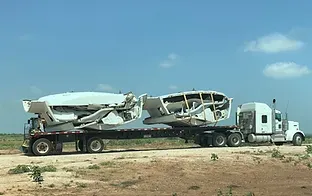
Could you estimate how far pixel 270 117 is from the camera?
3972cm

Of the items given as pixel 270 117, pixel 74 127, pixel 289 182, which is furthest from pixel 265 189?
pixel 270 117

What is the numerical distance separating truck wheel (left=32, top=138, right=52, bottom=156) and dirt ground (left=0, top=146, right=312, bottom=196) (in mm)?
4940

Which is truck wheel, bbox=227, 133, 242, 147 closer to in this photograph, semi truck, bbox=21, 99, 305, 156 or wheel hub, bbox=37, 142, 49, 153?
semi truck, bbox=21, 99, 305, 156

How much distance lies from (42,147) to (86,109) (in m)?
3.87

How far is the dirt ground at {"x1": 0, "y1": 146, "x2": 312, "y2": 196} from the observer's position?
1719cm

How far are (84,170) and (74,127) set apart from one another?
11.9 m

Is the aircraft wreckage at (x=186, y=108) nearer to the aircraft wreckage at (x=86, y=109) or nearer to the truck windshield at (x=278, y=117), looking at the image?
the aircraft wreckage at (x=86, y=109)

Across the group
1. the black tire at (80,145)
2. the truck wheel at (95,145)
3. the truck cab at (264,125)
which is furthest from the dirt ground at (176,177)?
the truck cab at (264,125)

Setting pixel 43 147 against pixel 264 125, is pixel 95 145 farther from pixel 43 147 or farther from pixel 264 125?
pixel 264 125

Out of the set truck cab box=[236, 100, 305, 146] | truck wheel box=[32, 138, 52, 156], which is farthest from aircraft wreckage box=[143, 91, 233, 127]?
truck wheel box=[32, 138, 52, 156]

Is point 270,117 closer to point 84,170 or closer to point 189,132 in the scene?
point 189,132

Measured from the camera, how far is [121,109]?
113 ft

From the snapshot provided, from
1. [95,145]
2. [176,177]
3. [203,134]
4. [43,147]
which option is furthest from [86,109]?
[176,177]

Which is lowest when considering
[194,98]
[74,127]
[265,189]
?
[265,189]
